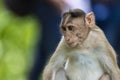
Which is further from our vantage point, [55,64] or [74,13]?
[55,64]

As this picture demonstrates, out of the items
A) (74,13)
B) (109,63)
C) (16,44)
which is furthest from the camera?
(16,44)

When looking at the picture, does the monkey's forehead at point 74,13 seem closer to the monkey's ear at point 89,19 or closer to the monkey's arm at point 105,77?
the monkey's ear at point 89,19

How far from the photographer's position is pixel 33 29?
494 cm

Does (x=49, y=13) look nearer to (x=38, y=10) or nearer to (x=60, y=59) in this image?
(x=38, y=10)

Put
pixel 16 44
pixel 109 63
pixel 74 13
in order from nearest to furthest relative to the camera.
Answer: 1. pixel 74 13
2. pixel 109 63
3. pixel 16 44

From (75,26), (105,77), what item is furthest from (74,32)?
(105,77)

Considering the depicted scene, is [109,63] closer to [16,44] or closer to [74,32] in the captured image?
[74,32]

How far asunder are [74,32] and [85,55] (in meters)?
0.15

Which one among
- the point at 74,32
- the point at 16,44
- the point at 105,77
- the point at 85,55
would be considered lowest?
the point at 16,44

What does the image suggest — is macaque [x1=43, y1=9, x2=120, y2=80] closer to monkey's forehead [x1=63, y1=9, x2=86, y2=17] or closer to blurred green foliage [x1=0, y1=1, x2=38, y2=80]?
monkey's forehead [x1=63, y1=9, x2=86, y2=17]

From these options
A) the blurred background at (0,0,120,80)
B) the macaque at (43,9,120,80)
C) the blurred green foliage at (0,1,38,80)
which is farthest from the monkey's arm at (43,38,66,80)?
the blurred green foliage at (0,1,38,80)

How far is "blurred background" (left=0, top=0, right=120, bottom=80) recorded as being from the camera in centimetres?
468

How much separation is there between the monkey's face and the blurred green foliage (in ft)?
3.29

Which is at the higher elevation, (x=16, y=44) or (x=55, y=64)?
(x=55, y=64)
